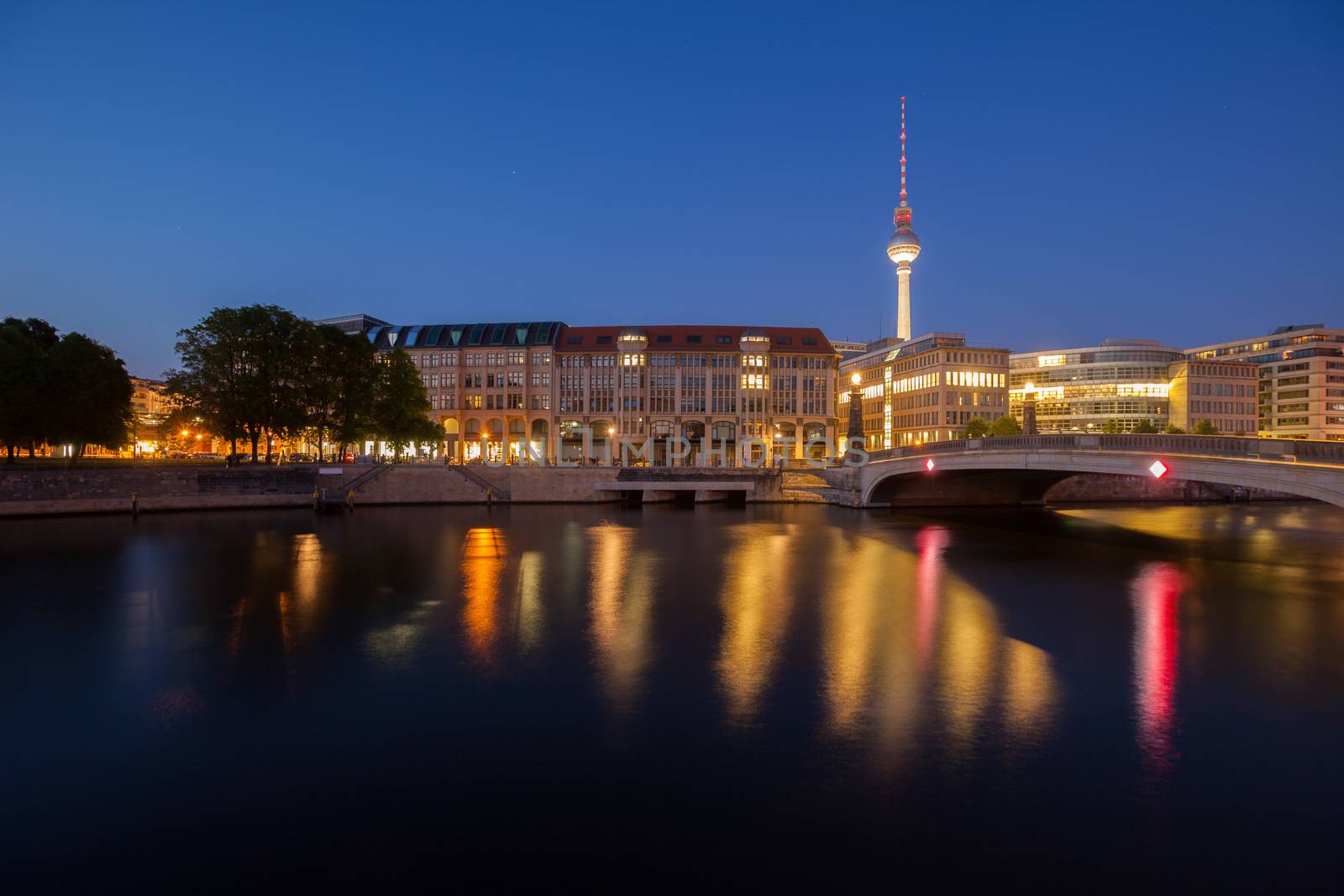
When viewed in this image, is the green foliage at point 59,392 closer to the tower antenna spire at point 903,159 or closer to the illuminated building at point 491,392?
the illuminated building at point 491,392

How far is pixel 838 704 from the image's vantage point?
1298 cm

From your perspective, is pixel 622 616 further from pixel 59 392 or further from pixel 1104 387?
pixel 1104 387

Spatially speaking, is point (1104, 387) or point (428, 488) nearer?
point (428, 488)

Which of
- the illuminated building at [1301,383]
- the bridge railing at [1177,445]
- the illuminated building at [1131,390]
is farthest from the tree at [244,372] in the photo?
the illuminated building at [1301,383]

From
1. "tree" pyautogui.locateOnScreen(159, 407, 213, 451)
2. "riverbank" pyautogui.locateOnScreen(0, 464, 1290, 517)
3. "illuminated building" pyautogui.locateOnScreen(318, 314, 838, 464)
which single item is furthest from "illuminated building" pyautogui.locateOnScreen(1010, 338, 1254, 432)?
"tree" pyautogui.locateOnScreen(159, 407, 213, 451)

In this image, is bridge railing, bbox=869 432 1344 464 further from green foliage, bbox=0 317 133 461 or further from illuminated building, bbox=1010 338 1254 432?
illuminated building, bbox=1010 338 1254 432

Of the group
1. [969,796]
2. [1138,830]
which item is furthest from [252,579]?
[1138,830]

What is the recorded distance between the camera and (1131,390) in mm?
124375

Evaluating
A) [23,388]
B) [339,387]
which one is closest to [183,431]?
[339,387]

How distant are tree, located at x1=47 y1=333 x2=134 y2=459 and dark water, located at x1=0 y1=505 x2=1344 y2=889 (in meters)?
29.5

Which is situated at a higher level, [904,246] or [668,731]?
[904,246]

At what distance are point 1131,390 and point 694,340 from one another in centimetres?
8598

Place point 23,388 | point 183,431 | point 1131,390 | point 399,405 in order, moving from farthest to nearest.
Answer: point 1131,390
point 183,431
point 399,405
point 23,388

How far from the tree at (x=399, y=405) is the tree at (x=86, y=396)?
62.4 feet
